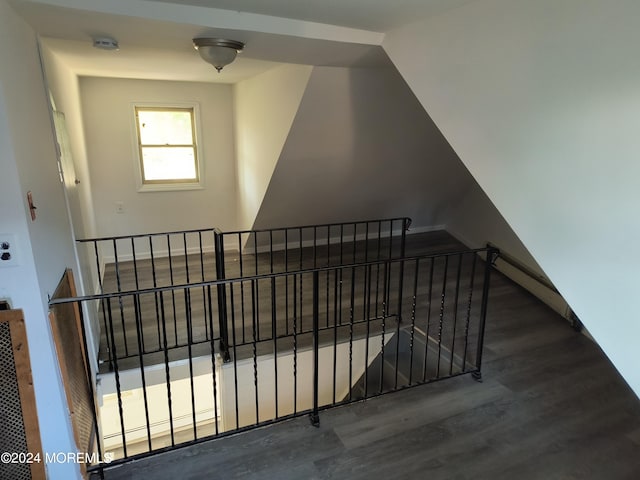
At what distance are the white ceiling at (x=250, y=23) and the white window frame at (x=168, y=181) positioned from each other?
6.82 feet

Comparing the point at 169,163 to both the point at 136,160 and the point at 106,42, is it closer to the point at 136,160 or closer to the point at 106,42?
the point at 136,160

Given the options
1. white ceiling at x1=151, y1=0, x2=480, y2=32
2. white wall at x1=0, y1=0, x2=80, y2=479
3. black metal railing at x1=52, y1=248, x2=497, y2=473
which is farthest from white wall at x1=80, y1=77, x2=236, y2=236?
white ceiling at x1=151, y1=0, x2=480, y2=32

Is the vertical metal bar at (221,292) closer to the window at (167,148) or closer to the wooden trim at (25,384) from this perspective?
the wooden trim at (25,384)

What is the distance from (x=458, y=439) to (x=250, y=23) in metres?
2.55

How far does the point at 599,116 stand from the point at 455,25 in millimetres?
914

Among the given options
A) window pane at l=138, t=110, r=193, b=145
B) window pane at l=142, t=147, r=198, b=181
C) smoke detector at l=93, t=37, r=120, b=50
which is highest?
smoke detector at l=93, t=37, r=120, b=50

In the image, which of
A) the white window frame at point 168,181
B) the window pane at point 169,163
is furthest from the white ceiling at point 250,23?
the window pane at point 169,163

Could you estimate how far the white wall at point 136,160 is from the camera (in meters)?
4.82

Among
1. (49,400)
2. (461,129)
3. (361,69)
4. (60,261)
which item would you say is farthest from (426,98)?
(49,400)

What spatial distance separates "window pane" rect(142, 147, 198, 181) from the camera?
17.2ft

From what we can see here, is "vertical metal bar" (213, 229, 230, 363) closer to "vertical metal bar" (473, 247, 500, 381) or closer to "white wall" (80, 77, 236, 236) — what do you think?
"vertical metal bar" (473, 247, 500, 381)

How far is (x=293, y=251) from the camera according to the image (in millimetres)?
5719

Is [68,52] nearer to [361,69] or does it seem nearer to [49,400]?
[361,69]

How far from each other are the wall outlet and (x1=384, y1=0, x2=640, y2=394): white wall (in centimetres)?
210
